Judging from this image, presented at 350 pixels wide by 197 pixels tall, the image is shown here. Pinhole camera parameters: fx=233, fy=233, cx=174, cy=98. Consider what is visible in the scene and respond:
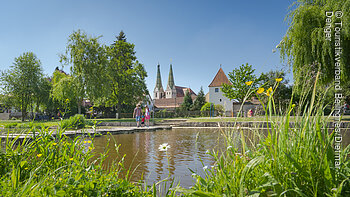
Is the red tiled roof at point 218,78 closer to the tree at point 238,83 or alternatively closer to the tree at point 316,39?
the tree at point 238,83

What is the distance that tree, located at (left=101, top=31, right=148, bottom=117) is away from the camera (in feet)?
100

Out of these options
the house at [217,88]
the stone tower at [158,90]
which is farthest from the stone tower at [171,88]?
the house at [217,88]

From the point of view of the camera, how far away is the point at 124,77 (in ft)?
101

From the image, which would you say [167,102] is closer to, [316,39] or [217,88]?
[217,88]

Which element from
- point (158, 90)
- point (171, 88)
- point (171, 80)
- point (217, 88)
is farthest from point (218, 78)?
point (158, 90)

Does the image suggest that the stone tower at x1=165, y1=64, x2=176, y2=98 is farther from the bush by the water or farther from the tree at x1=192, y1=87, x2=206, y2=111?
the bush by the water

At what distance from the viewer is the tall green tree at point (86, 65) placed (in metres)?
25.3

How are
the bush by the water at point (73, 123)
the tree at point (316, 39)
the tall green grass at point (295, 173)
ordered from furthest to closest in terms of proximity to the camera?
the tree at point (316, 39)
the bush by the water at point (73, 123)
the tall green grass at point (295, 173)

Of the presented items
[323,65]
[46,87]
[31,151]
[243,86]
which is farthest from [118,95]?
[31,151]

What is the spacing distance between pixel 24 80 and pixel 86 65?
9.78m

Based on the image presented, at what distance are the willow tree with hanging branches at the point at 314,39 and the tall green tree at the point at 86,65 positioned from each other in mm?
20212

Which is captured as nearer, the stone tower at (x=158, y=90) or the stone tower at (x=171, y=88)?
the stone tower at (x=171, y=88)

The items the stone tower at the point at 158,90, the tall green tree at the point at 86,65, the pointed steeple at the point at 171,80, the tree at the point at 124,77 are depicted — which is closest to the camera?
the tall green tree at the point at 86,65

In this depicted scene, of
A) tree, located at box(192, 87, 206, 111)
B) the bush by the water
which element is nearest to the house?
tree, located at box(192, 87, 206, 111)
